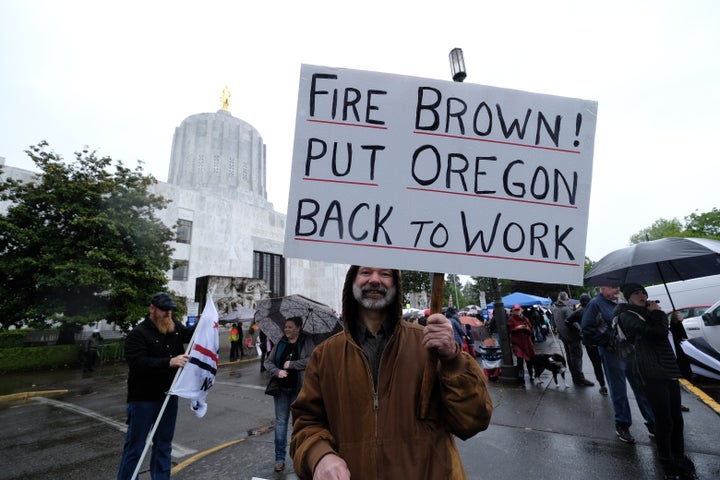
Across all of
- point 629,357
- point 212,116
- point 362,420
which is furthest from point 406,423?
point 212,116

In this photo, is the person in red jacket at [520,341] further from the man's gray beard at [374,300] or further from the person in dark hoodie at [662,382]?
the man's gray beard at [374,300]

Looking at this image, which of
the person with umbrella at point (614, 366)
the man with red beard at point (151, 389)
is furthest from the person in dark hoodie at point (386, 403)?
the person with umbrella at point (614, 366)

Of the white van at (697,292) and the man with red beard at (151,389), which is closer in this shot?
the man with red beard at (151,389)

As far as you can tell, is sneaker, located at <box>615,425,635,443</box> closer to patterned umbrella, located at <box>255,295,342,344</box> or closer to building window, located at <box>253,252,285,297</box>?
patterned umbrella, located at <box>255,295,342,344</box>

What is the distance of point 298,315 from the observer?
16.3 feet

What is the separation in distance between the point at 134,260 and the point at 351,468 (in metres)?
18.6

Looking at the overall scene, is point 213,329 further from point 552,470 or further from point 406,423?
point 552,470

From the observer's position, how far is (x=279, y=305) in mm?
5684

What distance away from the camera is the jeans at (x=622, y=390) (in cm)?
452

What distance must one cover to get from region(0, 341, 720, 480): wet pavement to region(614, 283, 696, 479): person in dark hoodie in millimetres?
285

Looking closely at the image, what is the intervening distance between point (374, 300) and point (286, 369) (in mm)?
3062

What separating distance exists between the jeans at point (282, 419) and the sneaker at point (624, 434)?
14.2 feet

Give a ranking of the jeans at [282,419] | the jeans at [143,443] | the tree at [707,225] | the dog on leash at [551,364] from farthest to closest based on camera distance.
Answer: the tree at [707,225], the dog on leash at [551,364], the jeans at [282,419], the jeans at [143,443]

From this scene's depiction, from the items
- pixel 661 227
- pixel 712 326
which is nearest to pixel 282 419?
pixel 712 326
